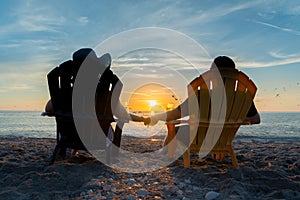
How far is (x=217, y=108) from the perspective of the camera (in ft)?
12.0

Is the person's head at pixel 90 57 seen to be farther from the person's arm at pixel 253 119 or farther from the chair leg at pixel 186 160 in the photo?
the person's arm at pixel 253 119

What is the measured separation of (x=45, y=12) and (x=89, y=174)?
545 cm

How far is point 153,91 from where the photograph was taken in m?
6.04

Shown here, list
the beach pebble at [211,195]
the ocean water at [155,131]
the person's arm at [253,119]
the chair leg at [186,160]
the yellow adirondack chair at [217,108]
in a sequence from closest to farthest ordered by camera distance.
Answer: the beach pebble at [211,195] → the yellow adirondack chair at [217,108] → the chair leg at [186,160] → the person's arm at [253,119] → the ocean water at [155,131]

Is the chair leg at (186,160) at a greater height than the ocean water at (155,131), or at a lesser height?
greater

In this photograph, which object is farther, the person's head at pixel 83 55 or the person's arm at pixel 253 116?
the person's arm at pixel 253 116

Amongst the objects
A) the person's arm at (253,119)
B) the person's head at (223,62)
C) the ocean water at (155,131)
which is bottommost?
the ocean water at (155,131)

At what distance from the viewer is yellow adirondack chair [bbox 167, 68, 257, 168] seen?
3561mm

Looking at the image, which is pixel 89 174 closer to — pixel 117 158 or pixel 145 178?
pixel 145 178

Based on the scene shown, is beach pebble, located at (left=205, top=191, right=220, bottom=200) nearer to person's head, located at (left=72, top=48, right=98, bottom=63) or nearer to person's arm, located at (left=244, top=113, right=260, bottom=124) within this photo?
person's arm, located at (left=244, top=113, right=260, bottom=124)

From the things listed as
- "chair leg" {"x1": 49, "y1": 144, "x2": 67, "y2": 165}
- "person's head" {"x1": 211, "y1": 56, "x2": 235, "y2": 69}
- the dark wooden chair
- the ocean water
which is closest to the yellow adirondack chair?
"person's head" {"x1": 211, "y1": 56, "x2": 235, "y2": 69}

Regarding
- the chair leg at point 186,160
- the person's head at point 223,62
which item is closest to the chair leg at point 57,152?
the chair leg at point 186,160

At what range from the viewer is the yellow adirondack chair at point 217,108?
140 inches

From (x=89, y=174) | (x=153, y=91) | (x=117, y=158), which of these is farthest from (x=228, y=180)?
(x=153, y=91)
